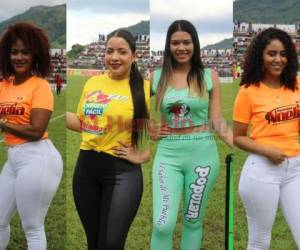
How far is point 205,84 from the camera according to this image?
280 centimetres

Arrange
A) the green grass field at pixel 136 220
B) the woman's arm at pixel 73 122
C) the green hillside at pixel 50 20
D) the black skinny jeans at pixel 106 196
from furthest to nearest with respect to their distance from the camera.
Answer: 1. the green grass field at pixel 136 220
2. the green hillside at pixel 50 20
3. the woman's arm at pixel 73 122
4. the black skinny jeans at pixel 106 196

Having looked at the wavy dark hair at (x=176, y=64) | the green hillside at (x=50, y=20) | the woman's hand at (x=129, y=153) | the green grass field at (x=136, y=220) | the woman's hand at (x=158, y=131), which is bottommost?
the green grass field at (x=136, y=220)

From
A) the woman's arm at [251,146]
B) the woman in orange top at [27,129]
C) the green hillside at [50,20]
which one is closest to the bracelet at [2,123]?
→ the woman in orange top at [27,129]

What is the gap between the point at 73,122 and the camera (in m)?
2.95

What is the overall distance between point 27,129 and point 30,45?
51 centimetres

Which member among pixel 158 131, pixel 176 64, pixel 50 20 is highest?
pixel 50 20

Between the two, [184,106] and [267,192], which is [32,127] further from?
[267,192]

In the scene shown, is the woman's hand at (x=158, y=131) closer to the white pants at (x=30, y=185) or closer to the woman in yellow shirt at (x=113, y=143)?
the woman in yellow shirt at (x=113, y=143)

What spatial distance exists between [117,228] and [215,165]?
2.24 ft

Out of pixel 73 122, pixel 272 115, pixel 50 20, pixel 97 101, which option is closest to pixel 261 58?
pixel 272 115

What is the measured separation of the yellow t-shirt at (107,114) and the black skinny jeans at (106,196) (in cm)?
8

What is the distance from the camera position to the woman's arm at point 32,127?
9.29ft

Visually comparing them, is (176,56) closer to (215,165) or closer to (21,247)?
(215,165)

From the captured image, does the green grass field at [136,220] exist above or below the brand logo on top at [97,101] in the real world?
below
